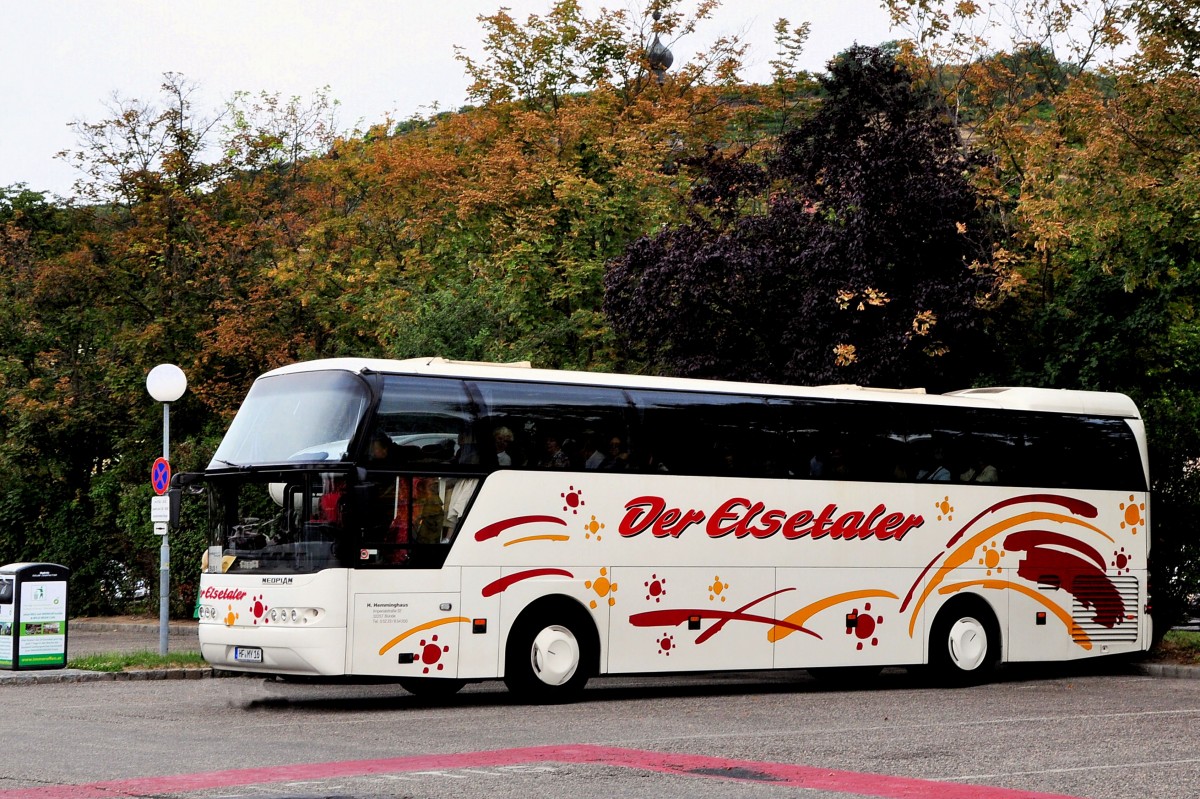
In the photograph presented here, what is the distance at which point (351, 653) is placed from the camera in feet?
53.9

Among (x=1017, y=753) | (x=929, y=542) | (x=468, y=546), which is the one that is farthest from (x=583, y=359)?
(x=1017, y=753)

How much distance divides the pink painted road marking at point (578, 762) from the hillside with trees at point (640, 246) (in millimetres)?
12887

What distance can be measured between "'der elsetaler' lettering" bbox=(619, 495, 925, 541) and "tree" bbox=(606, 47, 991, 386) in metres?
5.34

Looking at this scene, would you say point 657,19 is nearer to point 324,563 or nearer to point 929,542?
point 929,542

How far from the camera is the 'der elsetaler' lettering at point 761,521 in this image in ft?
60.3

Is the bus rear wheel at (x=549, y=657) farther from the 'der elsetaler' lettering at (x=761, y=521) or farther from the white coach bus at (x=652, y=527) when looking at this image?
the 'der elsetaler' lettering at (x=761, y=521)

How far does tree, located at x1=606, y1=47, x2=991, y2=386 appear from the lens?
25.4 m

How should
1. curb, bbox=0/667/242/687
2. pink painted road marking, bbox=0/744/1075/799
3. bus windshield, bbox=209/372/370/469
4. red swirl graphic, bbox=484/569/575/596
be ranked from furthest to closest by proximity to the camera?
curb, bbox=0/667/242/687 < red swirl graphic, bbox=484/569/575/596 < bus windshield, bbox=209/372/370/469 < pink painted road marking, bbox=0/744/1075/799

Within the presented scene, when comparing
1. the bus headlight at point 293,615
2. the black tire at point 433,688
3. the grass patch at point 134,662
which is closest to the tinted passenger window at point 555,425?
the bus headlight at point 293,615

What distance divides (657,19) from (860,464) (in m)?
26.2

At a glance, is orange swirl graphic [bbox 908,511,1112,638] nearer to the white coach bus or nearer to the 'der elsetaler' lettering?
the white coach bus

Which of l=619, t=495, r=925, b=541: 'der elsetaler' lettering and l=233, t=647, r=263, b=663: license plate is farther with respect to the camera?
→ l=619, t=495, r=925, b=541: 'der elsetaler' lettering

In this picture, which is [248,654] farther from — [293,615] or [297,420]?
[297,420]

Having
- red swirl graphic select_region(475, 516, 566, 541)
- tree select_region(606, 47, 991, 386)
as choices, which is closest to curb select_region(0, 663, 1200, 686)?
red swirl graphic select_region(475, 516, 566, 541)
